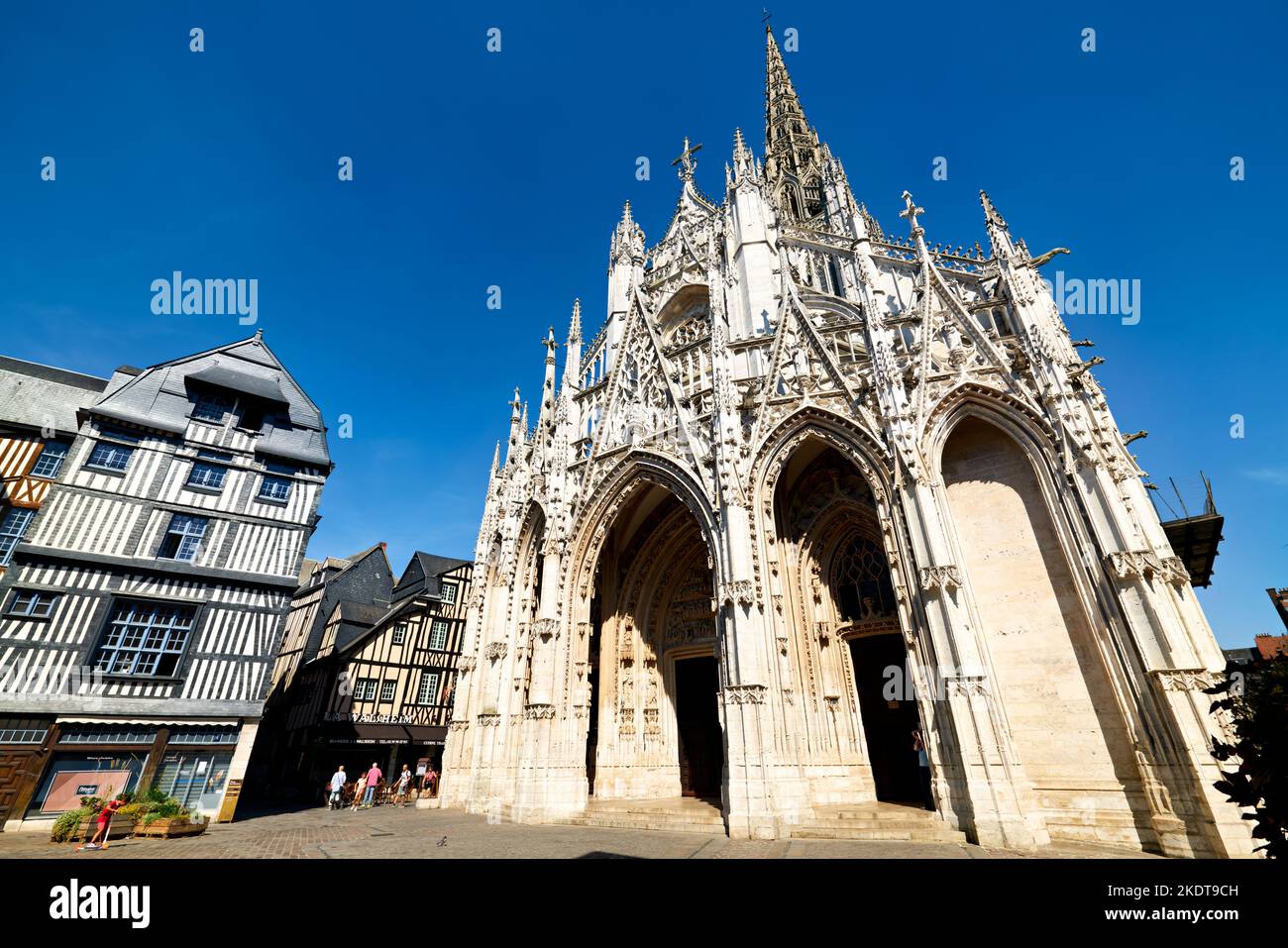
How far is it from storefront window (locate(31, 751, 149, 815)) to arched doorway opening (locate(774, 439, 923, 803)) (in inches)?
675

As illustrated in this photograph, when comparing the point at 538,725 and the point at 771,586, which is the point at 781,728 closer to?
the point at 771,586

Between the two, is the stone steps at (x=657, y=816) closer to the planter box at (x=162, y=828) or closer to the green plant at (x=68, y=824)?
the planter box at (x=162, y=828)

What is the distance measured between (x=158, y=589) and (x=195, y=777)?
5.18m

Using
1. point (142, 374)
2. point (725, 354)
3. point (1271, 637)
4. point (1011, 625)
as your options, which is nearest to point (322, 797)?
→ point (142, 374)

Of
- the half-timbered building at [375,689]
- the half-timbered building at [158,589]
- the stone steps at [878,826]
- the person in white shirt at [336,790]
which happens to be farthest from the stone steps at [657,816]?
the half-timbered building at [375,689]

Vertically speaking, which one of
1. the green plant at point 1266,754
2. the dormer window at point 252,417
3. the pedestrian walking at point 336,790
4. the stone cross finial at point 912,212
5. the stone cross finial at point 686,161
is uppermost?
the stone cross finial at point 686,161

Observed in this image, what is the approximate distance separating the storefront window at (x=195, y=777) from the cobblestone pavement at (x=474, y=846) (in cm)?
212

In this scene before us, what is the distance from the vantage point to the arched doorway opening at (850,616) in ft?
41.4

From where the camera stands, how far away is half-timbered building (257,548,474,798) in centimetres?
2341

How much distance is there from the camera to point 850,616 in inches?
534

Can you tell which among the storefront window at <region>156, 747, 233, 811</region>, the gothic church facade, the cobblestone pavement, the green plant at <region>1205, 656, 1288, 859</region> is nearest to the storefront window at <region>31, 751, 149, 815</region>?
the storefront window at <region>156, 747, 233, 811</region>

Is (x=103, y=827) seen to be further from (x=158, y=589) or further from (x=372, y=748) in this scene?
(x=372, y=748)
